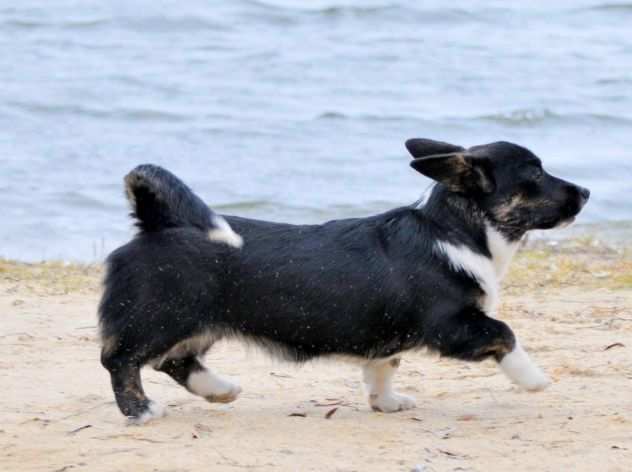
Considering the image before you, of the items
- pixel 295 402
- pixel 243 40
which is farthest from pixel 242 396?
pixel 243 40

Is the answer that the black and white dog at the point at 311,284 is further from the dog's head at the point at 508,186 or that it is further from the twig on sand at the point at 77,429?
the twig on sand at the point at 77,429

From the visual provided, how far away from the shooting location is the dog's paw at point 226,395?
600 centimetres

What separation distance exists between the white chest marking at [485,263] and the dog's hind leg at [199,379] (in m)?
1.08

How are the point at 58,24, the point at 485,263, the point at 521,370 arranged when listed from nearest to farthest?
the point at 521,370 → the point at 485,263 → the point at 58,24

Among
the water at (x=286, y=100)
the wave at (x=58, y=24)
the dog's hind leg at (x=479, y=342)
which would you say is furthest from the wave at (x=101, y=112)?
the dog's hind leg at (x=479, y=342)

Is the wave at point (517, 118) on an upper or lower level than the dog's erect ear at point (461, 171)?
lower

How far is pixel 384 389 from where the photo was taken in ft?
19.8

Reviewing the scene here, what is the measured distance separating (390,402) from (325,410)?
28 centimetres

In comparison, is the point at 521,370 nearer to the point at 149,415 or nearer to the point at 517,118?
the point at 149,415

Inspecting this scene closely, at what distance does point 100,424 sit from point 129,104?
11.5m

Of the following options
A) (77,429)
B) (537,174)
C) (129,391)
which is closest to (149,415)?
(129,391)

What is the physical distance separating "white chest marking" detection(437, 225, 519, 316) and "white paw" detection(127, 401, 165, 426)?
133 centimetres

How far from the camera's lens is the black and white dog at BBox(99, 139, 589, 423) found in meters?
5.62

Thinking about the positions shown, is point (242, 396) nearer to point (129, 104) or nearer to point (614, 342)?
point (614, 342)
